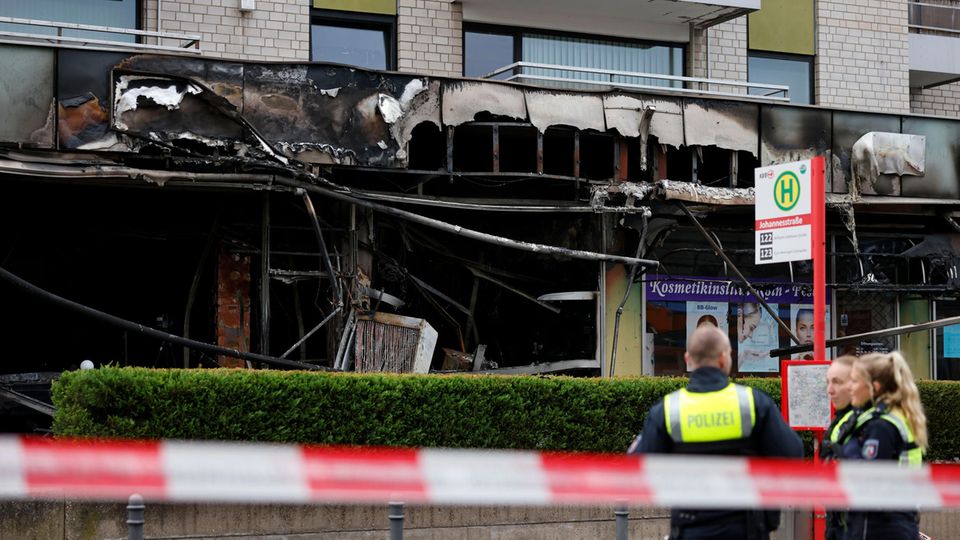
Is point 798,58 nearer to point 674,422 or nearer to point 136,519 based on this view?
point 136,519

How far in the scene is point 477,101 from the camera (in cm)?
1584

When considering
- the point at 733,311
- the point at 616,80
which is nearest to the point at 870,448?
the point at 733,311

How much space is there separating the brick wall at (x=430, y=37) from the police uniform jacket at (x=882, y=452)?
11.8 m

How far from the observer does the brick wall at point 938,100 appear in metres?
23.6

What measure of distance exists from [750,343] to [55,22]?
33.5 ft

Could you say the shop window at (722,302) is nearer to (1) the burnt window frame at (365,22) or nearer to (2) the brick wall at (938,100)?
(1) the burnt window frame at (365,22)

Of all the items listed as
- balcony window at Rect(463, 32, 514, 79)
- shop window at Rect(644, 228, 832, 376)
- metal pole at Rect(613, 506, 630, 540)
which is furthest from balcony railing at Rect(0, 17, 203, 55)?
metal pole at Rect(613, 506, 630, 540)

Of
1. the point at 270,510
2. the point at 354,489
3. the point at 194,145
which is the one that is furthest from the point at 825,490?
the point at 194,145

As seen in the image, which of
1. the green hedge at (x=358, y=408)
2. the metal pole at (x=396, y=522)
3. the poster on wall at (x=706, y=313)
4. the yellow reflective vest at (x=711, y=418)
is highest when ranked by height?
the poster on wall at (x=706, y=313)

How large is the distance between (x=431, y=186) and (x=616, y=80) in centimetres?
401

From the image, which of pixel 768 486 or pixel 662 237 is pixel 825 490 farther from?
pixel 662 237

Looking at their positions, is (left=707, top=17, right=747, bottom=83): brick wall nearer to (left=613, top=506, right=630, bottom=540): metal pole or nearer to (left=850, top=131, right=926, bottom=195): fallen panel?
(left=850, top=131, right=926, bottom=195): fallen panel

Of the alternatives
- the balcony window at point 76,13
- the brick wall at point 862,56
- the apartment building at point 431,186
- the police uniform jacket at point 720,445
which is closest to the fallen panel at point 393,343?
the apartment building at point 431,186

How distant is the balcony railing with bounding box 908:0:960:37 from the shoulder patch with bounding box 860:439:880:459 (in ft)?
57.1
